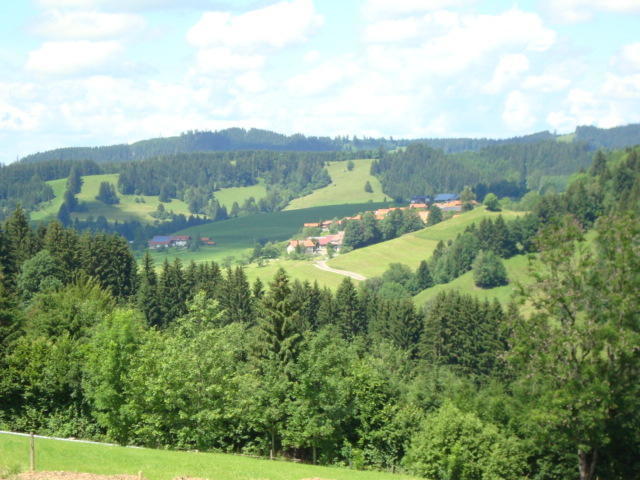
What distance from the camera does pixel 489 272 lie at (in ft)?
575

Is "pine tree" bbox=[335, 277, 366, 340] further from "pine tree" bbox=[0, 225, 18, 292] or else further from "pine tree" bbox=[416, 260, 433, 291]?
"pine tree" bbox=[416, 260, 433, 291]

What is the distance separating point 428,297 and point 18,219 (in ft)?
336

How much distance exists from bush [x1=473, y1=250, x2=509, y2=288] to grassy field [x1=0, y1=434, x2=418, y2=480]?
460 ft

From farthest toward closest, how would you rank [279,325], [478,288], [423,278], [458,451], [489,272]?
[423,278], [478,288], [489,272], [279,325], [458,451]

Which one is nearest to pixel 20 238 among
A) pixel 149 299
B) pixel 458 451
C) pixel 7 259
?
pixel 7 259

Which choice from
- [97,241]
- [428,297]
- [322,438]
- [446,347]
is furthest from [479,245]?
[322,438]

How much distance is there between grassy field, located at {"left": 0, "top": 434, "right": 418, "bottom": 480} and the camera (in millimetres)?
31297

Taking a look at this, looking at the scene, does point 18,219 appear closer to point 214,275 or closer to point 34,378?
point 214,275

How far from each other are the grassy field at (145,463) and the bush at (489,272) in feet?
460

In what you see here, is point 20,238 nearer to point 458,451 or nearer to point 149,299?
point 149,299

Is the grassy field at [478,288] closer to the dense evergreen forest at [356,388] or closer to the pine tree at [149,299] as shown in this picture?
the pine tree at [149,299]

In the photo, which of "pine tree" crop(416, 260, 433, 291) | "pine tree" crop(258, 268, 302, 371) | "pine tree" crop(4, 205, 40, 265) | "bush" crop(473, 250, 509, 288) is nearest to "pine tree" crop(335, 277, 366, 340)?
"pine tree" crop(4, 205, 40, 265)

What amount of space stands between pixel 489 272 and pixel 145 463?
149m

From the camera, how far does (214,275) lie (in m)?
115
